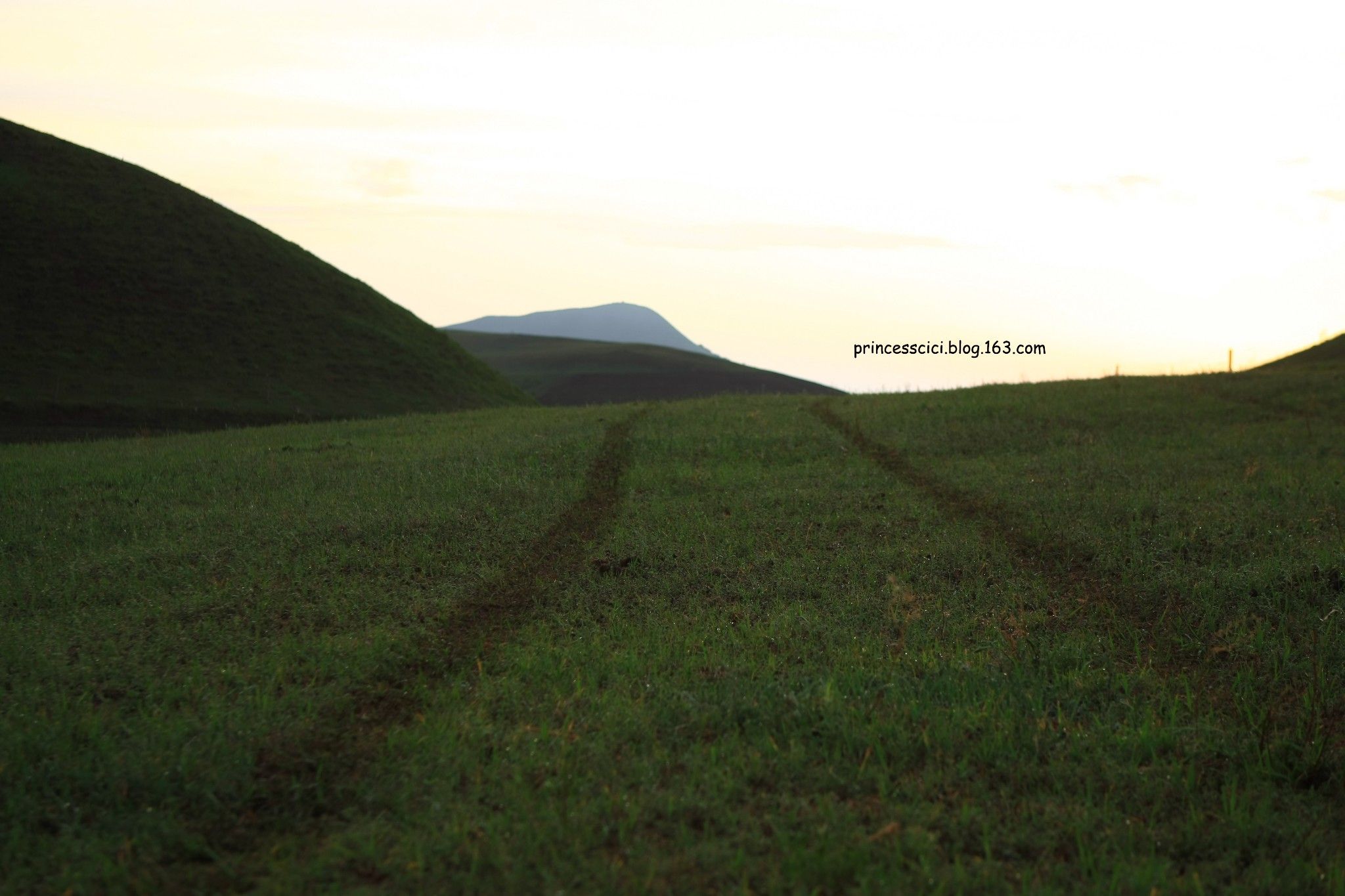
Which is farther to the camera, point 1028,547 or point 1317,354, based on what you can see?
point 1317,354

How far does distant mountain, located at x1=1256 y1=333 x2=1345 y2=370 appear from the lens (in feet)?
163

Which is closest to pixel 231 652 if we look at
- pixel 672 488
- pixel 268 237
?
pixel 672 488

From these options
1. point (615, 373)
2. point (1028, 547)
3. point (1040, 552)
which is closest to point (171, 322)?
point (1028, 547)

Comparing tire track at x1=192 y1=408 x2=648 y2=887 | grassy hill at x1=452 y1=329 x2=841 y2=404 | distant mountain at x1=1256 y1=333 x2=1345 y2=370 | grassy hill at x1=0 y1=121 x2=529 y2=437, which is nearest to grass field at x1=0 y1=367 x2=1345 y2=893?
tire track at x1=192 y1=408 x2=648 y2=887

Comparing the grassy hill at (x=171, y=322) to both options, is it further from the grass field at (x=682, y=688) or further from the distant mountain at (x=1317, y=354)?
the distant mountain at (x=1317, y=354)

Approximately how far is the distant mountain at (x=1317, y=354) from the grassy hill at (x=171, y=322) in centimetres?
4931

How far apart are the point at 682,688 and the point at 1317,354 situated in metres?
58.4

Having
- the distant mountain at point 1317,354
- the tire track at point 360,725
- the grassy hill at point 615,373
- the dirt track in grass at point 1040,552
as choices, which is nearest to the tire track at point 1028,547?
the dirt track in grass at point 1040,552

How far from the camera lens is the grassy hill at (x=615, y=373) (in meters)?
109

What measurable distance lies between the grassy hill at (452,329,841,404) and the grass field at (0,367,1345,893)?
80.5 m

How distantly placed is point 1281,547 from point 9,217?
72.6 meters

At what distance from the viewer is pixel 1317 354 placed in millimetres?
53156

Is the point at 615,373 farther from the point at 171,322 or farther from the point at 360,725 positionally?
the point at 360,725

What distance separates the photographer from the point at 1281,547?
12.5 metres
